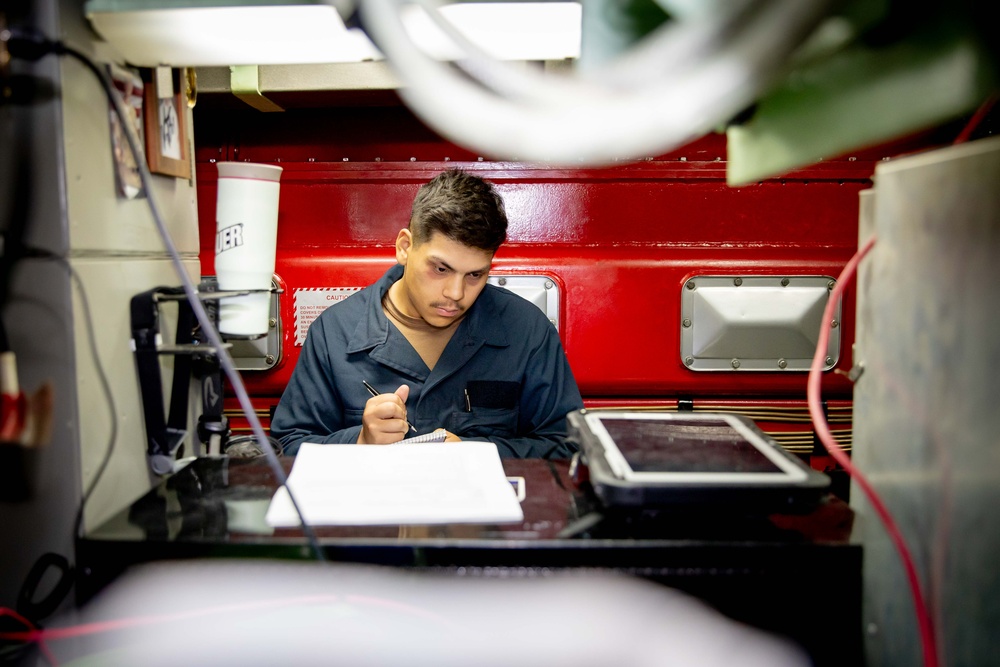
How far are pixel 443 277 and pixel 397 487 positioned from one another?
99 centimetres

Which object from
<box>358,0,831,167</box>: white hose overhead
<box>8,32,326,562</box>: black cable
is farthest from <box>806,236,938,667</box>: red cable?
<box>8,32,326,562</box>: black cable

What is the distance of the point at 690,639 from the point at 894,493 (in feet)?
1.03

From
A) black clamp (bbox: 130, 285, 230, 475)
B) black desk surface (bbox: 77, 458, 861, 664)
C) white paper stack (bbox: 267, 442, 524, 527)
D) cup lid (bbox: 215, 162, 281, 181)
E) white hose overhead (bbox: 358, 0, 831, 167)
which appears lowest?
black desk surface (bbox: 77, 458, 861, 664)

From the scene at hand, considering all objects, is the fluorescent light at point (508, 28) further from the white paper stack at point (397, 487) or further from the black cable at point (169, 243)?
the white paper stack at point (397, 487)

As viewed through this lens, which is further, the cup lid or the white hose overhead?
the cup lid

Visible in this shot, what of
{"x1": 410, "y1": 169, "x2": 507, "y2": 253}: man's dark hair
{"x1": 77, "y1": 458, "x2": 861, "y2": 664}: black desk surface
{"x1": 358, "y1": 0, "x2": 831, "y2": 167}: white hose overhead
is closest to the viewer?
{"x1": 358, "y1": 0, "x2": 831, "y2": 167}: white hose overhead

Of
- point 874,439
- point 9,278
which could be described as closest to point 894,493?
point 874,439

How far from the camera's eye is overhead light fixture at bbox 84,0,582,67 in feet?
2.84

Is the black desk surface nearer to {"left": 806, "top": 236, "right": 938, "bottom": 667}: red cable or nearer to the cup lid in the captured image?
{"left": 806, "top": 236, "right": 938, "bottom": 667}: red cable

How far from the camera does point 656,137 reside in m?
0.55

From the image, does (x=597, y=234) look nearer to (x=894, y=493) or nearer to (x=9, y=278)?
(x=894, y=493)

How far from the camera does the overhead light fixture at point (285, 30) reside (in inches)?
34.1

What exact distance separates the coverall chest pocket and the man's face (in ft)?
0.97

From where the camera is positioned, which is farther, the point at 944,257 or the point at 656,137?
the point at 944,257
